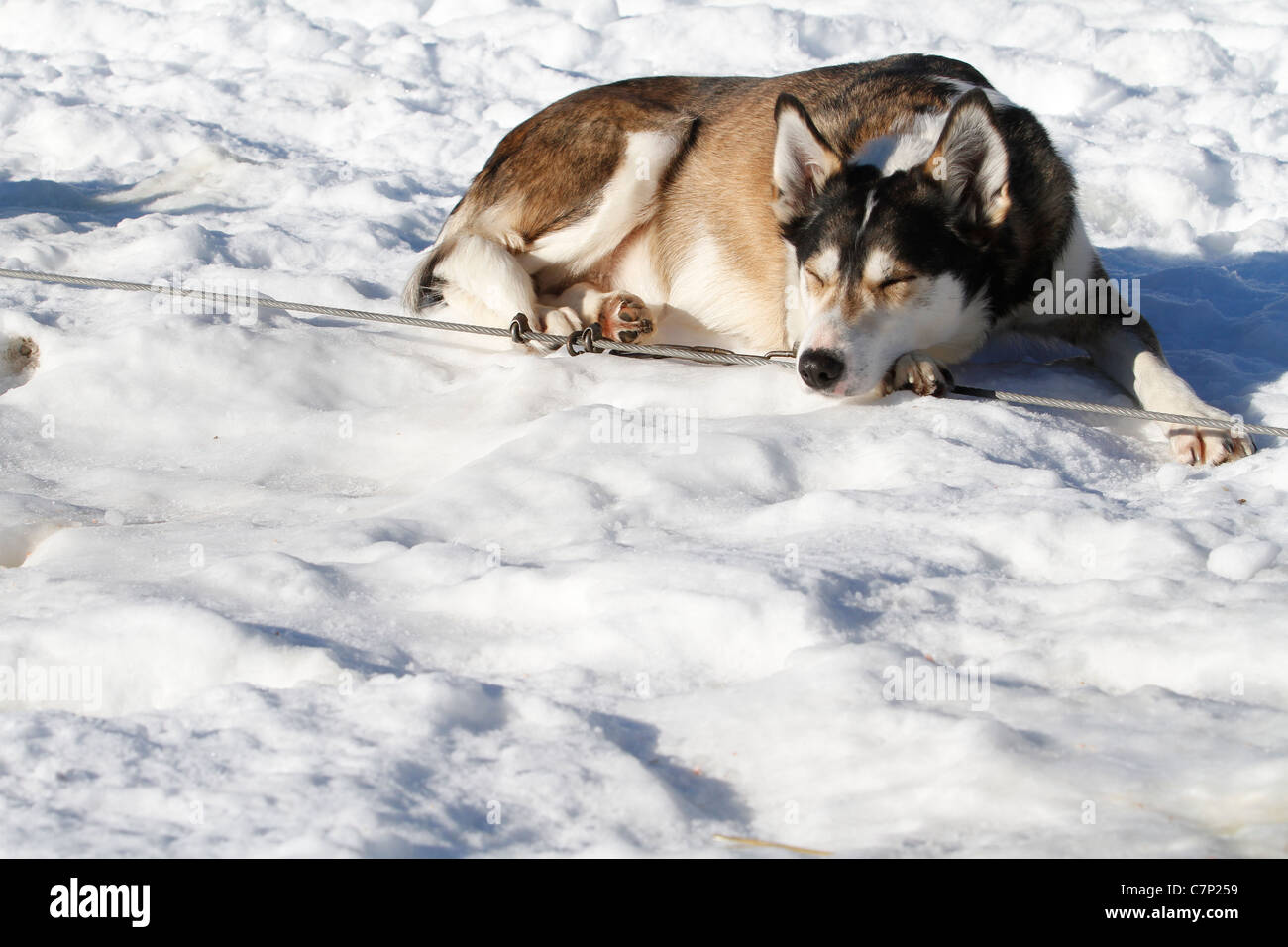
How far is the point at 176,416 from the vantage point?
11.6ft

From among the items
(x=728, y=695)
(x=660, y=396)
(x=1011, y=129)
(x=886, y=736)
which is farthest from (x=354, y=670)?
(x=1011, y=129)

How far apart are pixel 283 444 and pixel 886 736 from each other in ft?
7.16

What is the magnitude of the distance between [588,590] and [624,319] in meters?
2.10

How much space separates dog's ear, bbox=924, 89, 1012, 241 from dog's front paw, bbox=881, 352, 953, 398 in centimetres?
45

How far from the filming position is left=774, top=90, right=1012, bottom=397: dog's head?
334cm

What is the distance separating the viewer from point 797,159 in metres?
3.74

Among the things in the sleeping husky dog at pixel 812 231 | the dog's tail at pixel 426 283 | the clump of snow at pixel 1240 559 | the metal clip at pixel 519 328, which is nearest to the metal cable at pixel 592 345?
the metal clip at pixel 519 328

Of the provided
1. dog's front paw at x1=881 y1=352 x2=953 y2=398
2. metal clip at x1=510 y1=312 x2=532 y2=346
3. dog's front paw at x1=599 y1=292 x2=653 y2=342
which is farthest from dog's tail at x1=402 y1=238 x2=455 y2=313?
dog's front paw at x1=881 y1=352 x2=953 y2=398

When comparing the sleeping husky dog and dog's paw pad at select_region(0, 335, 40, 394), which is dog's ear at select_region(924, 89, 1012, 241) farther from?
dog's paw pad at select_region(0, 335, 40, 394)

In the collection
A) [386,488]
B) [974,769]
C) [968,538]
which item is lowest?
[974,769]

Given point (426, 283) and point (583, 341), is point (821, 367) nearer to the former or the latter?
point (583, 341)

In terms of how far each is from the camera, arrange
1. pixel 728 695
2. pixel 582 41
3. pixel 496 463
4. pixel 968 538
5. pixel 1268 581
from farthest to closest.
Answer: pixel 582 41
pixel 496 463
pixel 968 538
pixel 1268 581
pixel 728 695

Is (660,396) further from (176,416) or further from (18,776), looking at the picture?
(18,776)

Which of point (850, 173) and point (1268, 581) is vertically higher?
point (850, 173)
